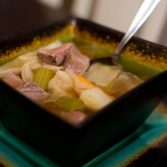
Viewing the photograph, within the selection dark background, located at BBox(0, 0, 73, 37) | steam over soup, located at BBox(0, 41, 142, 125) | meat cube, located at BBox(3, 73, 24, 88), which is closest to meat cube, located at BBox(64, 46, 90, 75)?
steam over soup, located at BBox(0, 41, 142, 125)

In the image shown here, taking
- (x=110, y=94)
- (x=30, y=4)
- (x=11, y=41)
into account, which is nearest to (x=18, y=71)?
(x=11, y=41)

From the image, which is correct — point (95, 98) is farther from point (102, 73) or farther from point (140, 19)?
point (140, 19)

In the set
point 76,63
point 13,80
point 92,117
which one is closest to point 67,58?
point 76,63

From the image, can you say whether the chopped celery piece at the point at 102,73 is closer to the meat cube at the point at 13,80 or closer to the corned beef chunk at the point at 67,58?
the corned beef chunk at the point at 67,58

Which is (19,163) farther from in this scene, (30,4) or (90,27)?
(30,4)

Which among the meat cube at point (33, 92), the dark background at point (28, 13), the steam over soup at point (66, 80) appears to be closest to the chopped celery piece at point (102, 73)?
the steam over soup at point (66, 80)
